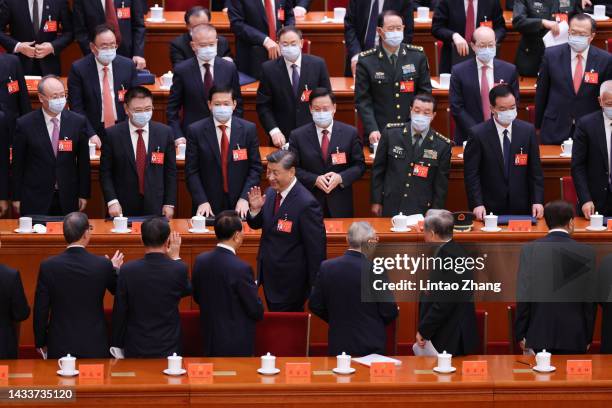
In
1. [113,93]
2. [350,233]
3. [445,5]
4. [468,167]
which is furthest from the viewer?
[445,5]

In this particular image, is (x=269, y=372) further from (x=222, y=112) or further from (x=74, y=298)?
(x=222, y=112)

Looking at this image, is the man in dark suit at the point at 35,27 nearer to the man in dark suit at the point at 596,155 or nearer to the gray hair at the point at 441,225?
the man in dark suit at the point at 596,155

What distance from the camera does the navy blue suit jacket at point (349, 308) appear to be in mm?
6840

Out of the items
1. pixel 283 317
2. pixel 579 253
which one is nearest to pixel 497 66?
pixel 579 253

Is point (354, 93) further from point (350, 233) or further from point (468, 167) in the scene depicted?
point (350, 233)

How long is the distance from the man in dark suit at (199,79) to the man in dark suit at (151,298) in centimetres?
256

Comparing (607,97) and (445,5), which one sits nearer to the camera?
(607,97)

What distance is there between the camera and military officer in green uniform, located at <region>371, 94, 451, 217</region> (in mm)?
8492

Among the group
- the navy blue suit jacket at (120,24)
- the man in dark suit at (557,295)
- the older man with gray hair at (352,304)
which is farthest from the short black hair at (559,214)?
the navy blue suit jacket at (120,24)

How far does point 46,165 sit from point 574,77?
3717 mm

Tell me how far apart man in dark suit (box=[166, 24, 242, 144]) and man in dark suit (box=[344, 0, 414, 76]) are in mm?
1238

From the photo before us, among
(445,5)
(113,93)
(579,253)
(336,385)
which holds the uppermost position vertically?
(445,5)

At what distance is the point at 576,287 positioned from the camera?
712 centimetres

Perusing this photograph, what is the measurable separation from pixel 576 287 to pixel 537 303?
0.73 ft
